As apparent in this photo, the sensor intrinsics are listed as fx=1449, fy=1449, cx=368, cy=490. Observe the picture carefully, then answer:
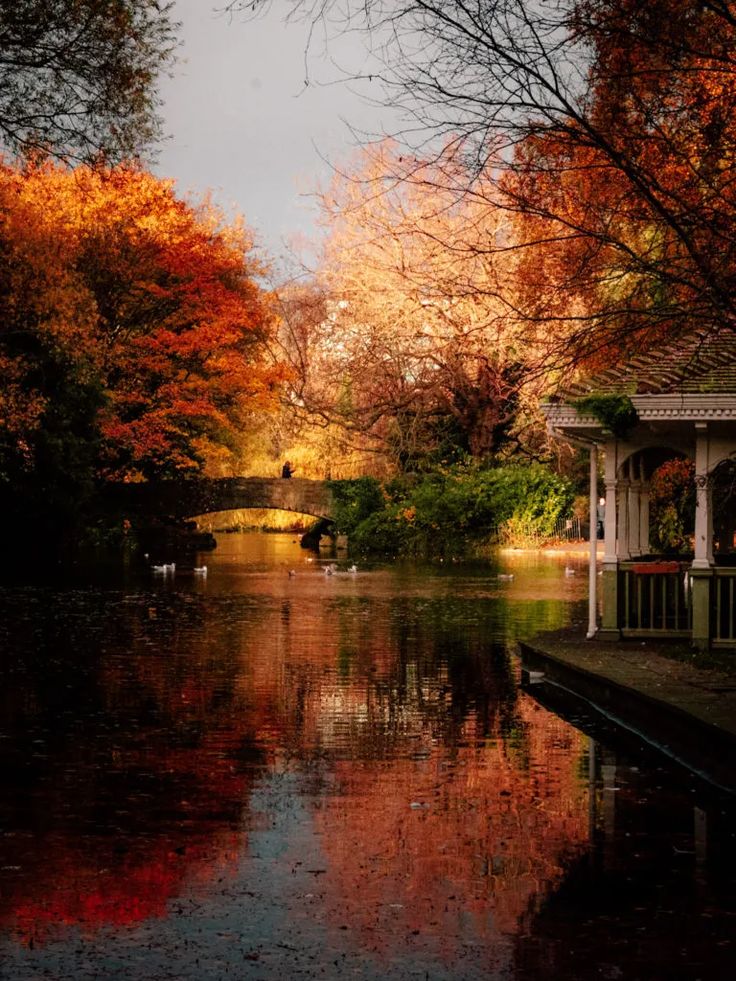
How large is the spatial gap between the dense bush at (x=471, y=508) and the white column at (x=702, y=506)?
32168 mm

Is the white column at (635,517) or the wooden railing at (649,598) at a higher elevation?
the white column at (635,517)

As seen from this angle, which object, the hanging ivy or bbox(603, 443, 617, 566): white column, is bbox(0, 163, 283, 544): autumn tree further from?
the hanging ivy

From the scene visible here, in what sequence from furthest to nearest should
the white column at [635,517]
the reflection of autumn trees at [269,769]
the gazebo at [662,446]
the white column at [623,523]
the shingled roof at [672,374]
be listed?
the white column at [635,517] → the white column at [623,523] → the shingled roof at [672,374] → the gazebo at [662,446] → the reflection of autumn trees at [269,769]

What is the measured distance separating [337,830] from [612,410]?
10.7 meters

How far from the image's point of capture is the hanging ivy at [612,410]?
18.3m

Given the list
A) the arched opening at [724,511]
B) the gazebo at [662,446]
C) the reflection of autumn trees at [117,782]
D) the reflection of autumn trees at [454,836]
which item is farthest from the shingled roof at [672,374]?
the reflection of autumn trees at [454,836]

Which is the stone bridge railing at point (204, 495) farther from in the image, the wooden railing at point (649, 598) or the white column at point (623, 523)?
the wooden railing at point (649, 598)

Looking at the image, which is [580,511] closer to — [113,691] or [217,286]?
[217,286]

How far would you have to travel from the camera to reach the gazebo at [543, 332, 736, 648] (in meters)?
18.2

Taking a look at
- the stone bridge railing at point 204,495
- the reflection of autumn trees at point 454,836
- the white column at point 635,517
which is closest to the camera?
the reflection of autumn trees at point 454,836

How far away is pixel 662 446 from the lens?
64.7 feet

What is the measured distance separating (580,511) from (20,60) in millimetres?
40788

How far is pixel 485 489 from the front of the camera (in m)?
51.5

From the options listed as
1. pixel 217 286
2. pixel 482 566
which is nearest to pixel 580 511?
pixel 482 566
